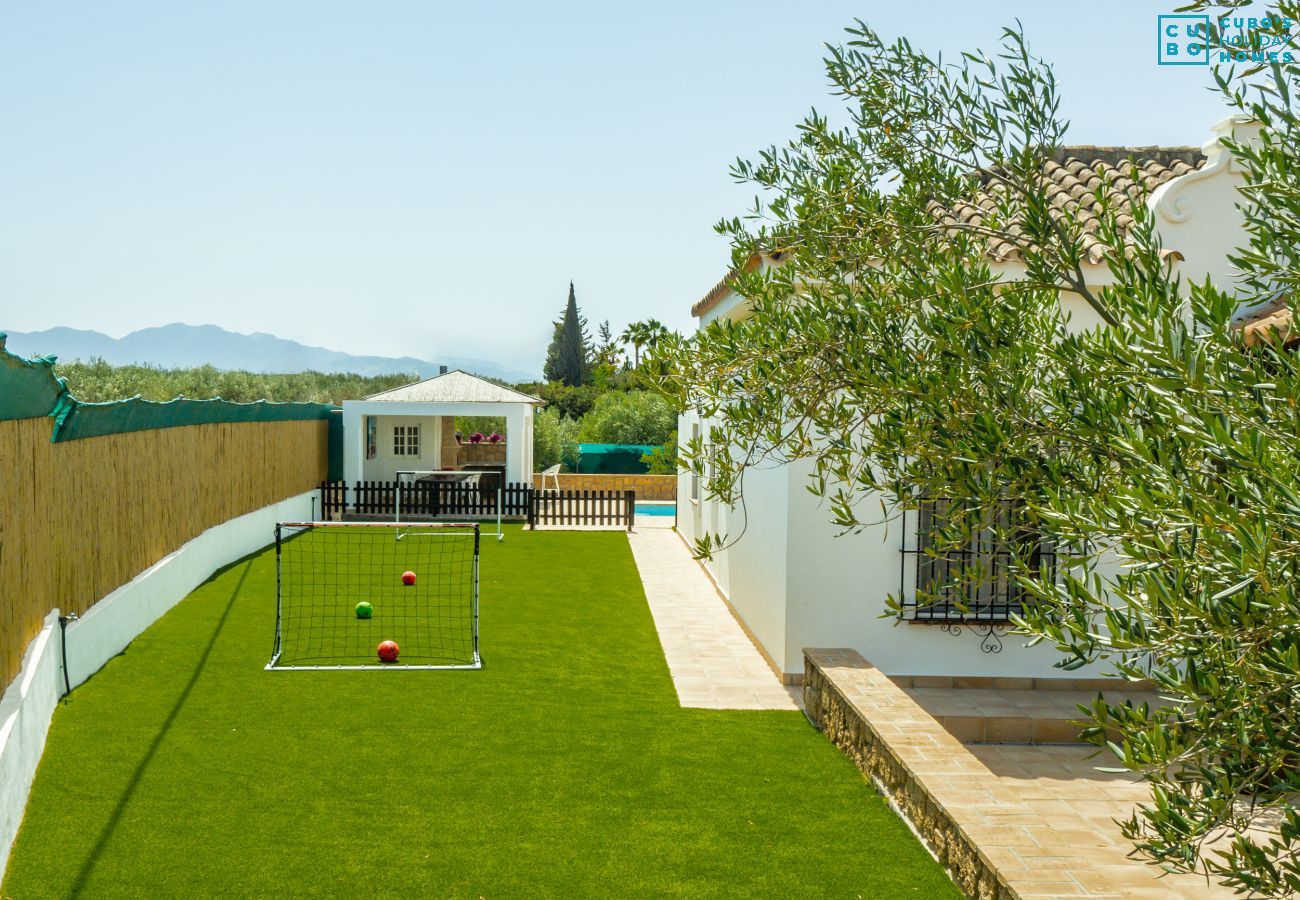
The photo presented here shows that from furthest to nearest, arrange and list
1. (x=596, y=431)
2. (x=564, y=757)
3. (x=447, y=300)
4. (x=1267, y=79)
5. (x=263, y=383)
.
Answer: (x=447, y=300) → (x=263, y=383) → (x=596, y=431) → (x=564, y=757) → (x=1267, y=79)

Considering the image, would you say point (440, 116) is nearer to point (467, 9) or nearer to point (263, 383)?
point (467, 9)

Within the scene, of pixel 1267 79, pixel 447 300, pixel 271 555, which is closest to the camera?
pixel 1267 79

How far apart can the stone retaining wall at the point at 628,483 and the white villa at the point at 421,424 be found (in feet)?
6.27

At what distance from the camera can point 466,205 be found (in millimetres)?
41812

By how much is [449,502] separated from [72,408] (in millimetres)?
15939

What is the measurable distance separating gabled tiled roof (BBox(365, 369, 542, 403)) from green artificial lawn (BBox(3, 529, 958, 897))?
619 inches

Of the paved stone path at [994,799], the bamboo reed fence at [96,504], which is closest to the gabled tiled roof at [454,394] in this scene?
the bamboo reed fence at [96,504]

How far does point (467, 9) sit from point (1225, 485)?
12.1 metres

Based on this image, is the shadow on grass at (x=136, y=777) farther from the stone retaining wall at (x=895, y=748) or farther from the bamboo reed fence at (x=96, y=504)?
the stone retaining wall at (x=895, y=748)

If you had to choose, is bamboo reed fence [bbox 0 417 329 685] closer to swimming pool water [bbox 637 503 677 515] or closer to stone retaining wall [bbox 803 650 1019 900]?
stone retaining wall [bbox 803 650 1019 900]

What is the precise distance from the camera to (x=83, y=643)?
974 centimetres

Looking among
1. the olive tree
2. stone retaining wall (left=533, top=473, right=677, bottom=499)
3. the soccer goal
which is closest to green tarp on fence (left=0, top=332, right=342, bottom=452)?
the soccer goal

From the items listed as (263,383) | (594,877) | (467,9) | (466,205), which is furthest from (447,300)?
(594,877)

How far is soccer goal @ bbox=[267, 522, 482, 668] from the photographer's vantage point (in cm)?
1123
